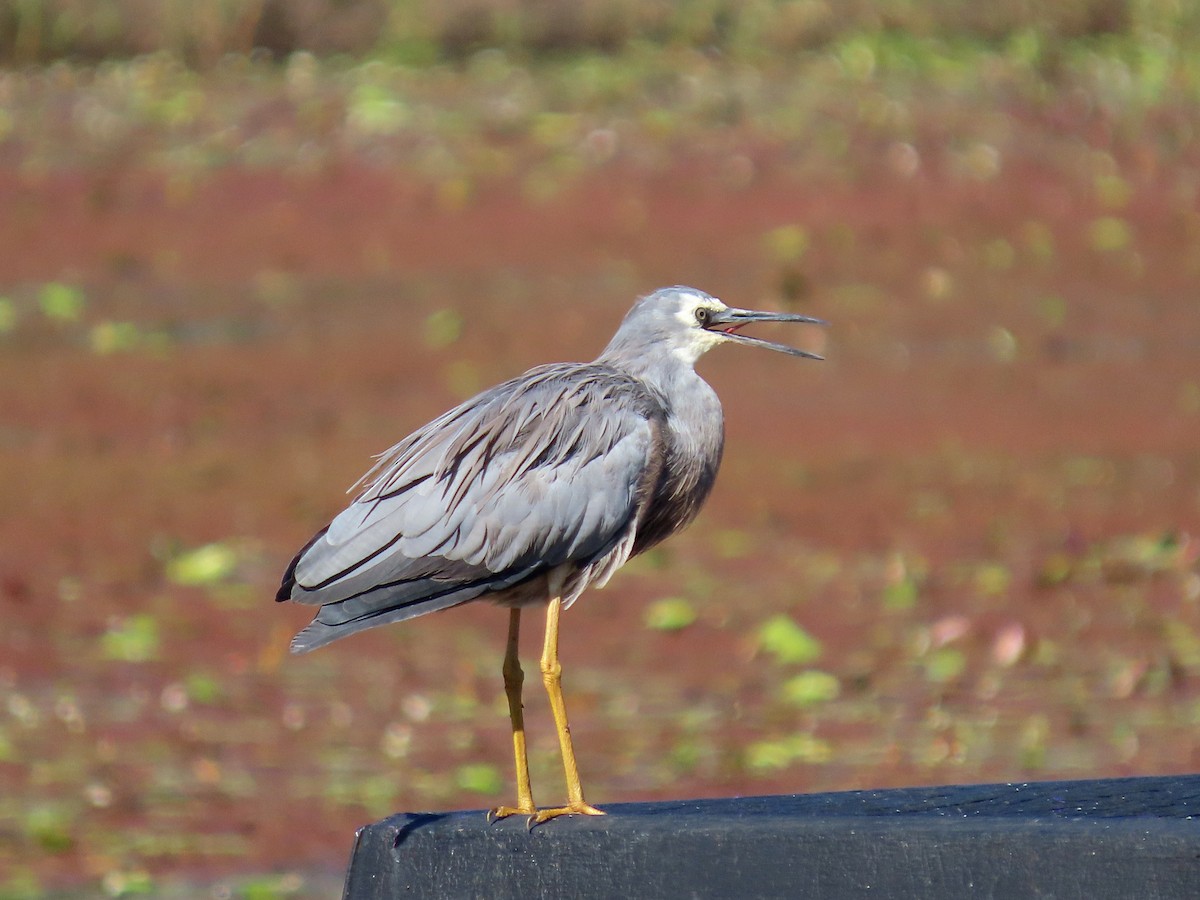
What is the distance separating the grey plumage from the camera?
14.1ft

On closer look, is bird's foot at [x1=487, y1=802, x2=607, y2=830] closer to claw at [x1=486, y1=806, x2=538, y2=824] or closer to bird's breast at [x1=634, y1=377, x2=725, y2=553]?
claw at [x1=486, y1=806, x2=538, y2=824]

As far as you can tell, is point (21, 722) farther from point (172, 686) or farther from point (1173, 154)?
point (1173, 154)

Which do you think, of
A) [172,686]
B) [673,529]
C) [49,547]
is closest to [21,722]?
[172,686]

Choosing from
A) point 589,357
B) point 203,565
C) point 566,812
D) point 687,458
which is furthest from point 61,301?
point 566,812

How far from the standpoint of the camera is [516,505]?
4.36 m

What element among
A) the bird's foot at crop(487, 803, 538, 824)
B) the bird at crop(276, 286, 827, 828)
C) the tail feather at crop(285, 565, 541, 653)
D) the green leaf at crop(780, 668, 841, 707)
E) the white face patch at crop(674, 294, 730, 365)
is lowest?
the green leaf at crop(780, 668, 841, 707)

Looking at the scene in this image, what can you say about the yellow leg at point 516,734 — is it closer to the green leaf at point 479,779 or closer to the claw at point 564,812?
the claw at point 564,812

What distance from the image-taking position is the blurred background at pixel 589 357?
720 cm

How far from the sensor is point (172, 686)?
8.02m

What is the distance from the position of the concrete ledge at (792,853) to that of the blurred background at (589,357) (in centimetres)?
248

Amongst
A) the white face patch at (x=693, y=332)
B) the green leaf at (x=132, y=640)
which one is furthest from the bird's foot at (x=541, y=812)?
the green leaf at (x=132, y=640)

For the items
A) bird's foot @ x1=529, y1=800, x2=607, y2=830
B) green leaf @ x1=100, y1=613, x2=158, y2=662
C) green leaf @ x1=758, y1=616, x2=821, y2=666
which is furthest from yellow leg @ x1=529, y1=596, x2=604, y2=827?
green leaf @ x1=100, y1=613, x2=158, y2=662

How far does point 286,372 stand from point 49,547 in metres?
3.66

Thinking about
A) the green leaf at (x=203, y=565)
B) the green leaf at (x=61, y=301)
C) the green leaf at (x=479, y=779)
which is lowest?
the green leaf at (x=61, y=301)
